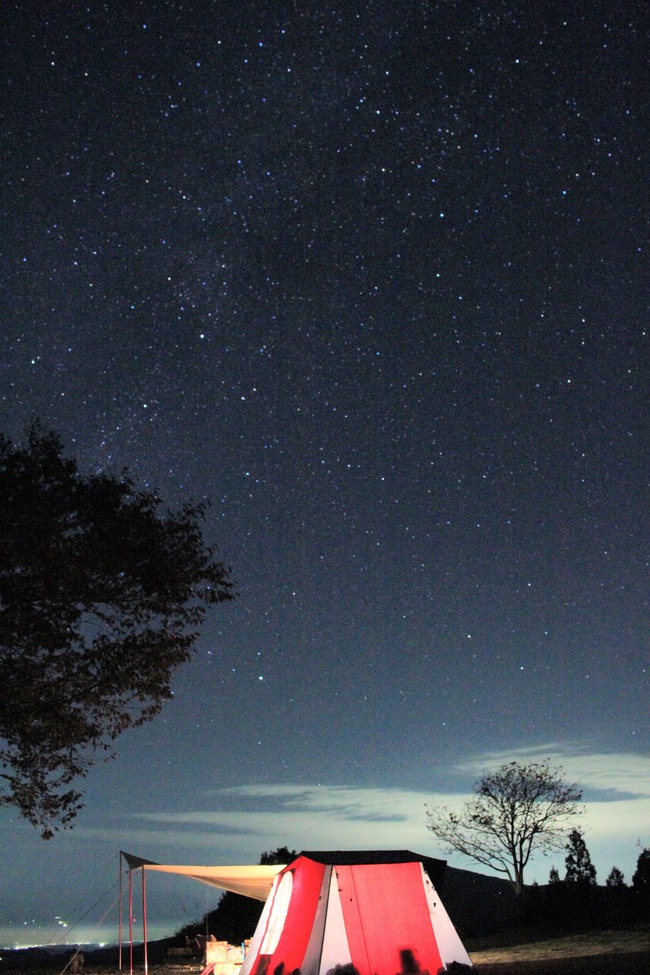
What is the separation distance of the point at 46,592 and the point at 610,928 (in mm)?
15118

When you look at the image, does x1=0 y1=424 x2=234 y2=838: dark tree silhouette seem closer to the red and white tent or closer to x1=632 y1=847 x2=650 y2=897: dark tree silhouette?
the red and white tent

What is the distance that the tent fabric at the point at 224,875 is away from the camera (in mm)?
12977

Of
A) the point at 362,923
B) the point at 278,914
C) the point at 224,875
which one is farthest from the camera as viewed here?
the point at 224,875

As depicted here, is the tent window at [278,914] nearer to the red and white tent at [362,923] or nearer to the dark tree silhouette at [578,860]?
the red and white tent at [362,923]

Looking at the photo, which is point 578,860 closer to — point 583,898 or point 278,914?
point 583,898

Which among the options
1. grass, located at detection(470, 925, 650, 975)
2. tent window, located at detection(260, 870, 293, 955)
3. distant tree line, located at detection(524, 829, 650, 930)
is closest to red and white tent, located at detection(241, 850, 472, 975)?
tent window, located at detection(260, 870, 293, 955)

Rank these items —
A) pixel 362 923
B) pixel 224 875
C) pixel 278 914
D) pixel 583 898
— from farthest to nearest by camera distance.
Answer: pixel 583 898, pixel 224 875, pixel 278 914, pixel 362 923

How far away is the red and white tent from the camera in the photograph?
895 cm

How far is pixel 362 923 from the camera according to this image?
9.12 metres

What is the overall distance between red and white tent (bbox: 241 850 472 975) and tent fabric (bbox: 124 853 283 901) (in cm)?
303

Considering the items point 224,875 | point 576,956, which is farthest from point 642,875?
point 224,875

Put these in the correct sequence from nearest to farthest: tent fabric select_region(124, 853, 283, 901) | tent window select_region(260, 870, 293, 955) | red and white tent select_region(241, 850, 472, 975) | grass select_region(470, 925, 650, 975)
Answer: red and white tent select_region(241, 850, 472, 975)
tent window select_region(260, 870, 293, 955)
grass select_region(470, 925, 650, 975)
tent fabric select_region(124, 853, 283, 901)

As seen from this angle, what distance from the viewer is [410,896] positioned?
31.2 ft

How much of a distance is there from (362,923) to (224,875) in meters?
4.79
